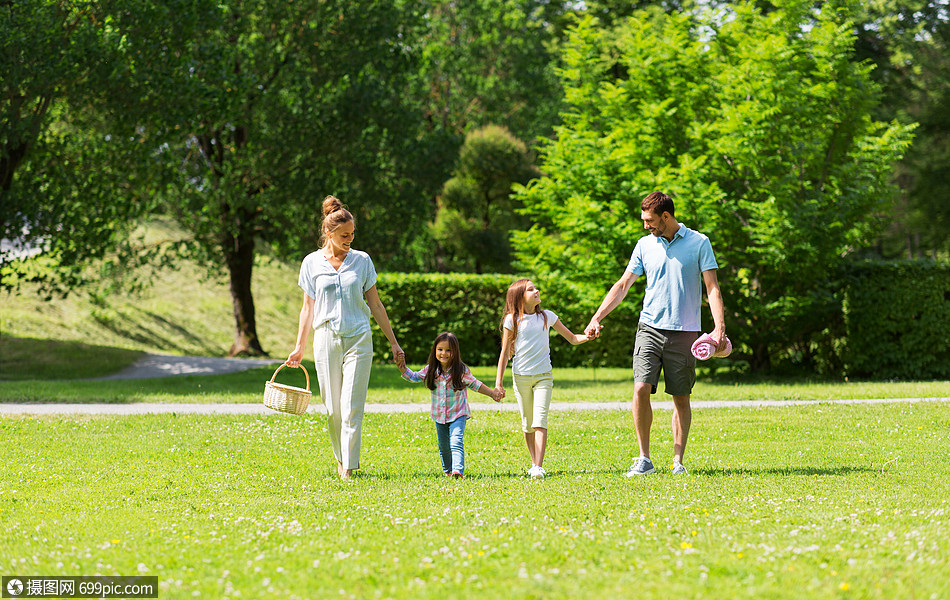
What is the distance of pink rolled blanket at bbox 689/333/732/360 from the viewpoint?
6520 mm

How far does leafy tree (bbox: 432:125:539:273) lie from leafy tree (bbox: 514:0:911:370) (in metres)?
11.2

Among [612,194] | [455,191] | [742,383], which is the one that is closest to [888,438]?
[742,383]

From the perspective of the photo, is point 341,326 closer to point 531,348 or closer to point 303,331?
point 303,331

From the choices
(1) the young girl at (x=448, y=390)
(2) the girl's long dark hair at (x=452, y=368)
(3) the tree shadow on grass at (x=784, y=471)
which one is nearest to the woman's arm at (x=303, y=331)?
(1) the young girl at (x=448, y=390)

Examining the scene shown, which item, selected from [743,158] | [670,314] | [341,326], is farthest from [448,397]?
[743,158]

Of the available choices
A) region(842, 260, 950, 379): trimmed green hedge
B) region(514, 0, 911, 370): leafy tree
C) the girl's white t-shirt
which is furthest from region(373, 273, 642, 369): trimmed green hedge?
the girl's white t-shirt

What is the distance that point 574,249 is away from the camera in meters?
17.5

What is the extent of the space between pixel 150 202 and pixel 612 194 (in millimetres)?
11601

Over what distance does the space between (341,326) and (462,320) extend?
16116 mm

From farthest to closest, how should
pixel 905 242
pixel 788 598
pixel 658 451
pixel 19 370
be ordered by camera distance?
1. pixel 905 242
2. pixel 19 370
3. pixel 658 451
4. pixel 788 598

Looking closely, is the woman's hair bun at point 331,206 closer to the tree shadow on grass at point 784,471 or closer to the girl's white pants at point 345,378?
the girl's white pants at point 345,378

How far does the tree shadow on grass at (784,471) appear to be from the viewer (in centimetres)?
691

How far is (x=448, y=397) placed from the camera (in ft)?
23.4

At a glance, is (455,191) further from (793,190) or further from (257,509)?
(257,509)
